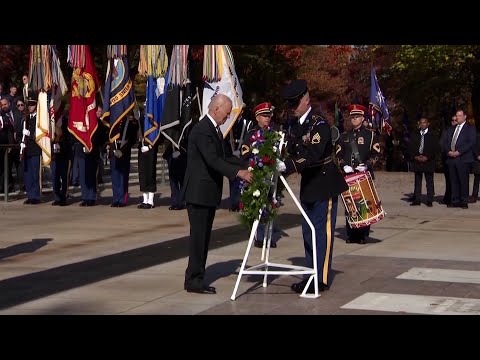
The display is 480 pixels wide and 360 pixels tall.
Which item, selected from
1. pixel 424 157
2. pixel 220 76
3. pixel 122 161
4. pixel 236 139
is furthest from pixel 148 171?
pixel 424 157

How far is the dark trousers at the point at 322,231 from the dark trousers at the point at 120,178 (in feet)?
30.0

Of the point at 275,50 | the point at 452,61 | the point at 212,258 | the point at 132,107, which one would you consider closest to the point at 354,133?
the point at 212,258

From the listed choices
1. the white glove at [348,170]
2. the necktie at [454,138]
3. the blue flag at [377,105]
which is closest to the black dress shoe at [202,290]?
the white glove at [348,170]

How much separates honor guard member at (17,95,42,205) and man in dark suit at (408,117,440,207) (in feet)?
24.5

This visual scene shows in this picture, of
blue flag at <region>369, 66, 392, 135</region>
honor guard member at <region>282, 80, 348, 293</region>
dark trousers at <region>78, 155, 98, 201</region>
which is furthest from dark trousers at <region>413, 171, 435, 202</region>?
honor guard member at <region>282, 80, 348, 293</region>

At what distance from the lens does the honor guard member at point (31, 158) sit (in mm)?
18656

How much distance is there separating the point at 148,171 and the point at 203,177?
899cm

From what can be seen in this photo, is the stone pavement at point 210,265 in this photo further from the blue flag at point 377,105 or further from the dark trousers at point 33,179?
the blue flag at point 377,105

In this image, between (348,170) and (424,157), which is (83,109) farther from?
(348,170)

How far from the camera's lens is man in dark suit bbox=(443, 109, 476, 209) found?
62.2 ft

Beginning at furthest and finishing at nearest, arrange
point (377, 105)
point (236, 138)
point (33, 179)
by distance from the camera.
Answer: point (377, 105) → point (33, 179) → point (236, 138)

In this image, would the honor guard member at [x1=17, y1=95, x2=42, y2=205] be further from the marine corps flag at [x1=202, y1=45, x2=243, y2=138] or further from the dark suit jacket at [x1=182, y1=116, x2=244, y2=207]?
the dark suit jacket at [x1=182, y1=116, x2=244, y2=207]

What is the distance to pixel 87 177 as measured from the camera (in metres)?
18.3
